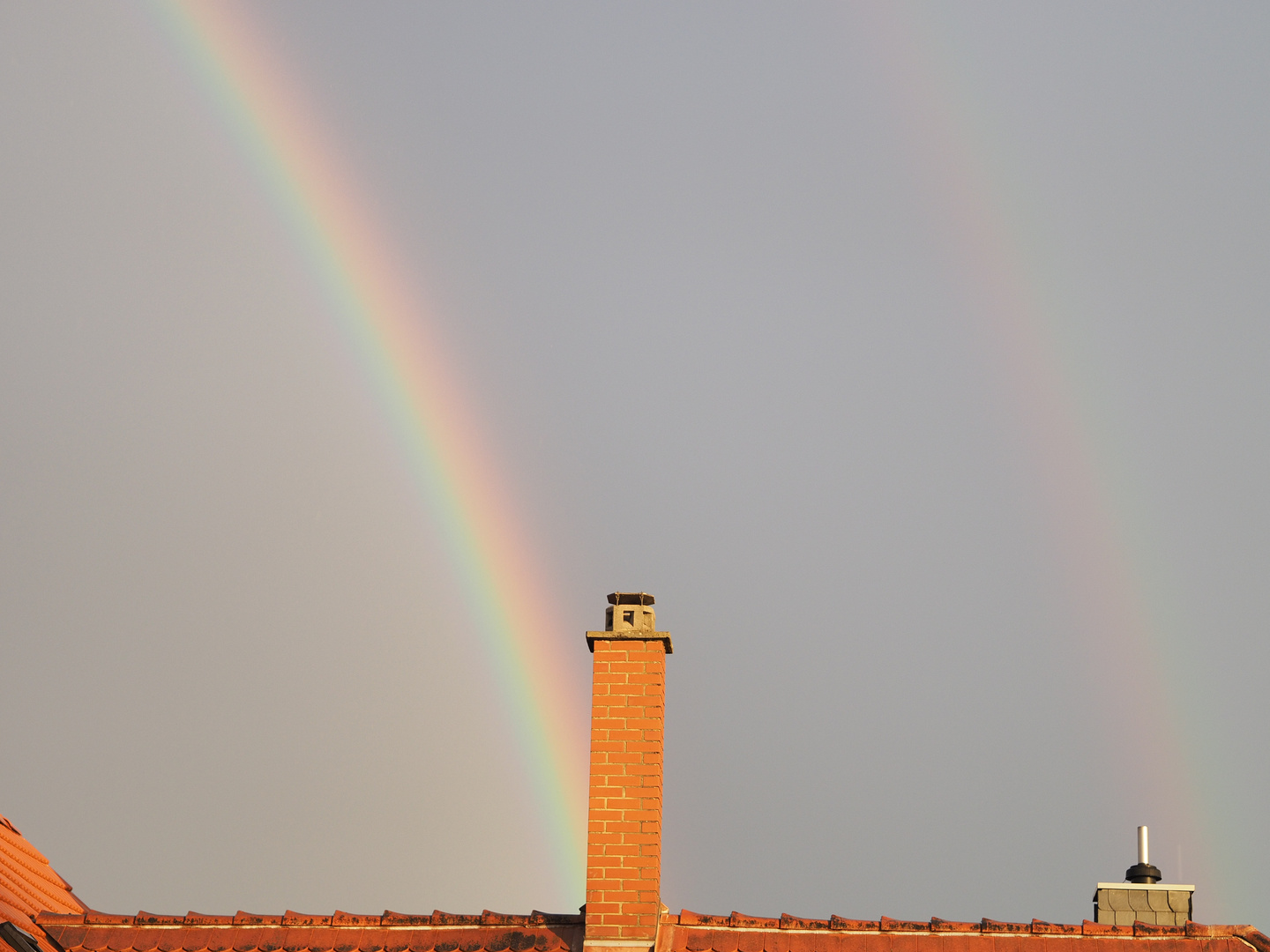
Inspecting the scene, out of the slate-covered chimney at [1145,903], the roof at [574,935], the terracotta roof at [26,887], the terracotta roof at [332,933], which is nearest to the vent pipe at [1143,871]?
the slate-covered chimney at [1145,903]

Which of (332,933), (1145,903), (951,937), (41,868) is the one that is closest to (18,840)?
(41,868)

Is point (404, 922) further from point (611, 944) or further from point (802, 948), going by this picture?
point (802, 948)

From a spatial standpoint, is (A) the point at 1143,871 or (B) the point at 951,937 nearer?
(B) the point at 951,937

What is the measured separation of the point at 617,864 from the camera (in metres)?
9.53

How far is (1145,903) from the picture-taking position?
44.4ft

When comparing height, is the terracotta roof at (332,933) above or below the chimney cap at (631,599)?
below

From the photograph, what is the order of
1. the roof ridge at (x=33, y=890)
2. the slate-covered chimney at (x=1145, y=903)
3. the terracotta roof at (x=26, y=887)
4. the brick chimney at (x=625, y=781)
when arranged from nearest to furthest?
the brick chimney at (x=625, y=781), the terracotta roof at (x=26, y=887), the roof ridge at (x=33, y=890), the slate-covered chimney at (x=1145, y=903)

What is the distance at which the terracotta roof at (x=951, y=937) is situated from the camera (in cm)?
951

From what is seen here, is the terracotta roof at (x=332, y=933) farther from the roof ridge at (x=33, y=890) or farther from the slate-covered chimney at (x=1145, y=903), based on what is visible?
the slate-covered chimney at (x=1145, y=903)

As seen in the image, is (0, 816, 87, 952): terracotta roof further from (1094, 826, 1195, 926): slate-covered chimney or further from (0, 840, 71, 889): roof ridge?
(1094, 826, 1195, 926): slate-covered chimney

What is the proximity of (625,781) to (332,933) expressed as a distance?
237cm

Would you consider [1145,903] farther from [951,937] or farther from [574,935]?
[574,935]

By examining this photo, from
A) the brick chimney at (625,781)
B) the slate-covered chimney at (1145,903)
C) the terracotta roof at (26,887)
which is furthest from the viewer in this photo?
the slate-covered chimney at (1145,903)

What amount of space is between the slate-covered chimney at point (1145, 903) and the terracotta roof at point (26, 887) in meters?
9.49
